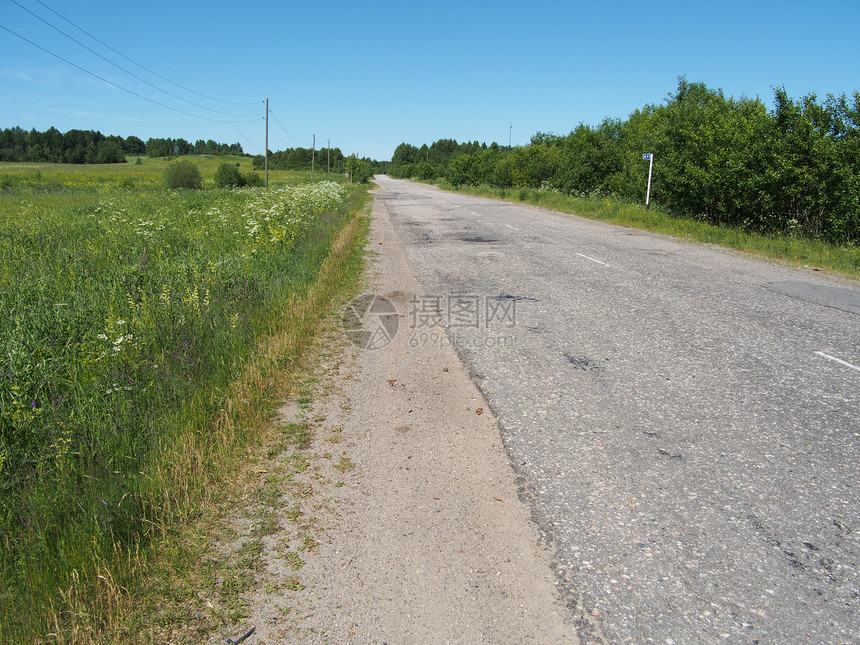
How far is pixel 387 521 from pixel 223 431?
4.82 ft

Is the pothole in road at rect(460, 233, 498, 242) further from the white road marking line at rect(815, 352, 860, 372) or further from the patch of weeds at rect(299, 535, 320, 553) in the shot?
the patch of weeds at rect(299, 535, 320, 553)

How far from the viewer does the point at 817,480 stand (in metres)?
3.63

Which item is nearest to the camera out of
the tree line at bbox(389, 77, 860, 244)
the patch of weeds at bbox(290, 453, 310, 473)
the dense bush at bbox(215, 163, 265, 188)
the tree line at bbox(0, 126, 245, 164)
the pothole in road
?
the patch of weeds at bbox(290, 453, 310, 473)

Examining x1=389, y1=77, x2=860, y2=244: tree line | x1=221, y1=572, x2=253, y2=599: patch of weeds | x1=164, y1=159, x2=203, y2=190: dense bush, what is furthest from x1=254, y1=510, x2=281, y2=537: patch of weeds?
x1=164, y1=159, x2=203, y2=190: dense bush

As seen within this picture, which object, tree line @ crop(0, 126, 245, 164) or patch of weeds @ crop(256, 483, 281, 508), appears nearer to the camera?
patch of weeds @ crop(256, 483, 281, 508)

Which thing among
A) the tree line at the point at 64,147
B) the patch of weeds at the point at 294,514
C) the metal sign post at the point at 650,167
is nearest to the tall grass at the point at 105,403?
the patch of weeds at the point at 294,514

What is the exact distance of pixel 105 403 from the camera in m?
3.84

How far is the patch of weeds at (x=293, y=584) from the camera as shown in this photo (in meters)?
2.68

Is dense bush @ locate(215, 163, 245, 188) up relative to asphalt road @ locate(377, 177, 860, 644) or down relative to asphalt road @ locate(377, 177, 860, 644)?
up

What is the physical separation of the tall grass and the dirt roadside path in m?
0.73

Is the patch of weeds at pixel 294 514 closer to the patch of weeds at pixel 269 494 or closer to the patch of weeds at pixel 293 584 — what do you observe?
the patch of weeds at pixel 269 494

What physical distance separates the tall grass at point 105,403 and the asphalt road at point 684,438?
2.19 m

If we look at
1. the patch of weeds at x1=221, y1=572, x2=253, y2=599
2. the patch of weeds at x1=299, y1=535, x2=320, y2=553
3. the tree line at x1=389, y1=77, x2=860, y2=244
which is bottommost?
the patch of weeds at x1=221, y1=572, x2=253, y2=599

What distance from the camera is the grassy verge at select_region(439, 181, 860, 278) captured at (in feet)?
40.0
